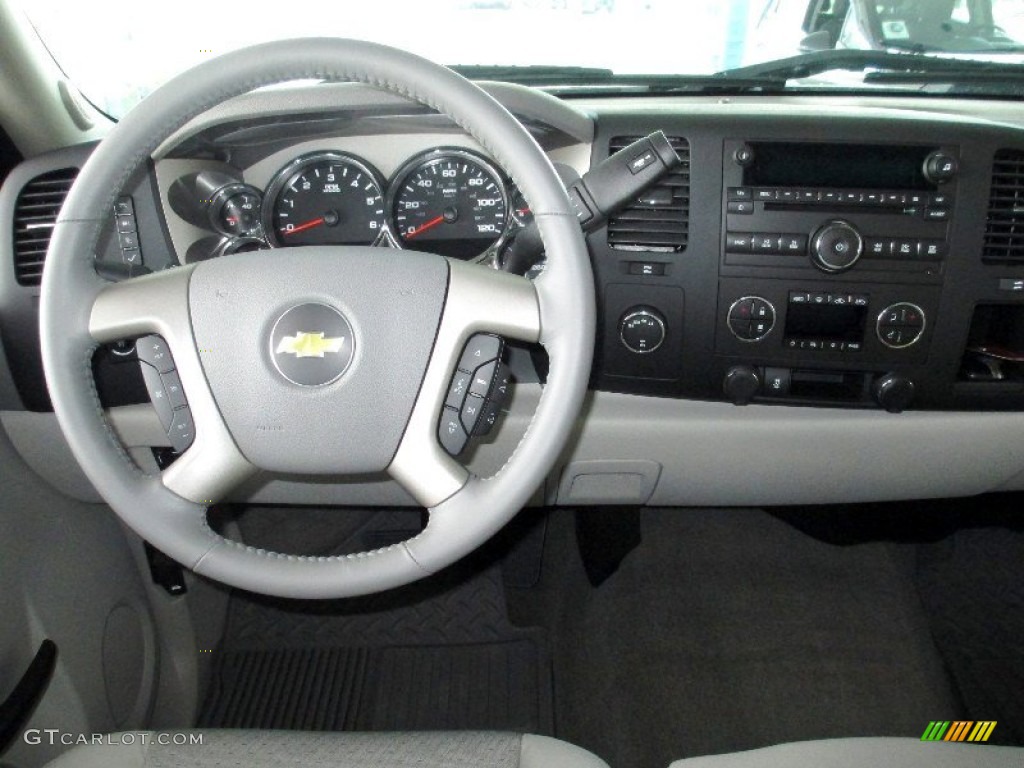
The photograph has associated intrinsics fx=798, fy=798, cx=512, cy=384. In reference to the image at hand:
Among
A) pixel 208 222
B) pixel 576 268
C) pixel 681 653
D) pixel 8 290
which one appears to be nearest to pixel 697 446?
pixel 681 653

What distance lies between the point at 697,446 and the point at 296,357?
33.0 inches

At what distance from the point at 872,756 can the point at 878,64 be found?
4.12ft

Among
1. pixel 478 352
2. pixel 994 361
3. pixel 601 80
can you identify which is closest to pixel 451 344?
pixel 478 352

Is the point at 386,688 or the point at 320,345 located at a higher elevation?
the point at 320,345

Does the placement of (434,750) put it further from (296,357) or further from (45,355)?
(45,355)

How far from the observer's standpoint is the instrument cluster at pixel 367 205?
1412mm

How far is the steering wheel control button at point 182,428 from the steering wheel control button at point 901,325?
1.11 m

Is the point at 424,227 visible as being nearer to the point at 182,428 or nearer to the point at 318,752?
the point at 182,428

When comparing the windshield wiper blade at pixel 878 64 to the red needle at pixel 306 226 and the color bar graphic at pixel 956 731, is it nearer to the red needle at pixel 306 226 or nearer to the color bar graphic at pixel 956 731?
the red needle at pixel 306 226

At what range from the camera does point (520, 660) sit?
196 centimetres

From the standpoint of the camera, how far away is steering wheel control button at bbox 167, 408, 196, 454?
3.37ft

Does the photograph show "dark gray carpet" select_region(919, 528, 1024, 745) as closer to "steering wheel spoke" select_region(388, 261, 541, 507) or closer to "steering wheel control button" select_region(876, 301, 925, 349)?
"steering wheel control button" select_region(876, 301, 925, 349)

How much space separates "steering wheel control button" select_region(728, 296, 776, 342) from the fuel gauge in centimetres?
87

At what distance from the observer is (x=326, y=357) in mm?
1008
